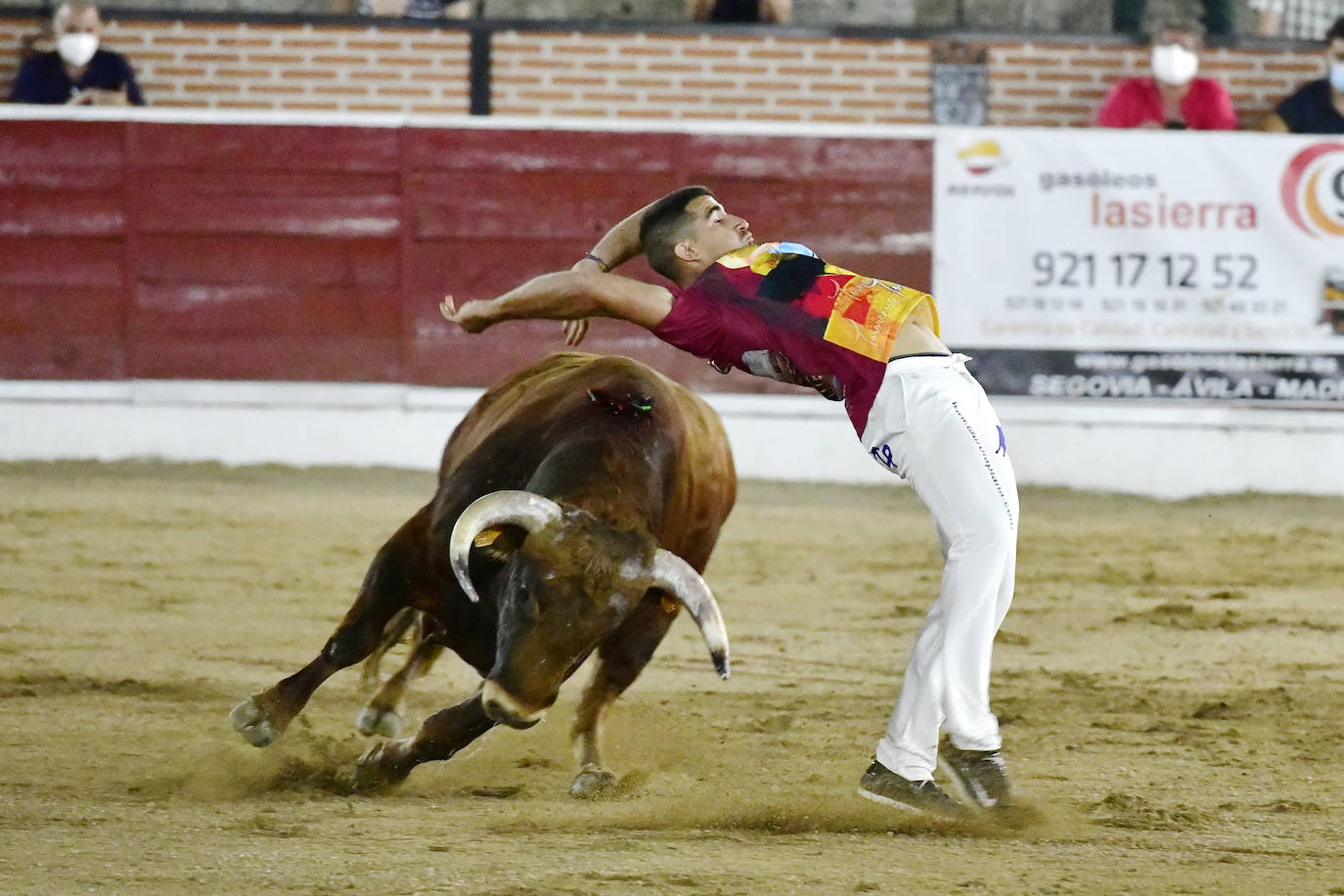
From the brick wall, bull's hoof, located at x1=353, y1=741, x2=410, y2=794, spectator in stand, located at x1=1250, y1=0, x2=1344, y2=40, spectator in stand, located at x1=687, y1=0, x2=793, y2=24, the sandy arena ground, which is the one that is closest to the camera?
the sandy arena ground

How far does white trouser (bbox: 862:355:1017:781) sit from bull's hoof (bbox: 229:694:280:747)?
1348 mm

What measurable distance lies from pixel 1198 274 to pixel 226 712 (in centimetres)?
613

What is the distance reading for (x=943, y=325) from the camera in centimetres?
927

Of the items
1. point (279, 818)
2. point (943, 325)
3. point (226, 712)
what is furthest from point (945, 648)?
point (943, 325)

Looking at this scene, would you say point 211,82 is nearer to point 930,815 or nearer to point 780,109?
point 780,109

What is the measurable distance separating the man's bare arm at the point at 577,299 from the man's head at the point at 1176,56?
22.2ft

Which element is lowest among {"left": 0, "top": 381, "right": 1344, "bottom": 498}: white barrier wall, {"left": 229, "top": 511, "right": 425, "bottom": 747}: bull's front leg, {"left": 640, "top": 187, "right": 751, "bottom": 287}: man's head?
{"left": 0, "top": 381, "right": 1344, "bottom": 498}: white barrier wall

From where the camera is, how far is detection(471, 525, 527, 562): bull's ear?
3766mm

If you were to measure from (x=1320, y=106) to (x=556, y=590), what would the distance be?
7327mm

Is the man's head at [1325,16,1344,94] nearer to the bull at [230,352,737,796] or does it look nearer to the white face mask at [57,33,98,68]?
the bull at [230,352,737,796]

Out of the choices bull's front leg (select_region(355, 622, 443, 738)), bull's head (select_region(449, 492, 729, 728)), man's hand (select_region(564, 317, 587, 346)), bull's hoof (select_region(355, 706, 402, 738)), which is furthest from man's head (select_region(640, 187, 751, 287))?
bull's hoof (select_region(355, 706, 402, 738))

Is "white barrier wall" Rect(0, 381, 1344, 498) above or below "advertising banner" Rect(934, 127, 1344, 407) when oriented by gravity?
below

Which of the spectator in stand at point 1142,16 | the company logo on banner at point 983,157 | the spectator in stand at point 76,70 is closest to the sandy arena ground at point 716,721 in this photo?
the company logo on banner at point 983,157

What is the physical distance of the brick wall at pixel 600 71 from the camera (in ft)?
32.3
